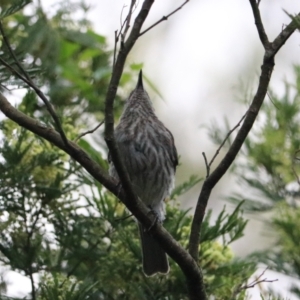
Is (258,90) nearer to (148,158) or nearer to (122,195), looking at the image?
(122,195)

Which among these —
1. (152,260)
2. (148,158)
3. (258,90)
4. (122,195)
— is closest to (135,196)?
(122,195)

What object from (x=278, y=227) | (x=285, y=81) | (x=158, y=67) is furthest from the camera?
A: (x=158, y=67)

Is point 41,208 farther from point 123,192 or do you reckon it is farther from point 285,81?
point 285,81

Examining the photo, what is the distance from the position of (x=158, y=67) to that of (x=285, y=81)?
17.6 ft

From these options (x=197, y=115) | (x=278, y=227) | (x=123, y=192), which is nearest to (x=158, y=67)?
(x=197, y=115)

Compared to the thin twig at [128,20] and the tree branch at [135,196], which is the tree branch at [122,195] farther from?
the thin twig at [128,20]

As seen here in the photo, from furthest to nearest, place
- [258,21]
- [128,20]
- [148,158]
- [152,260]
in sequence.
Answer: [148,158] < [152,260] < [258,21] < [128,20]

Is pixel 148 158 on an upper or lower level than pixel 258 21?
upper

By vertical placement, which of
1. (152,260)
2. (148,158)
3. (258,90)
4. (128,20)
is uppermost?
(148,158)

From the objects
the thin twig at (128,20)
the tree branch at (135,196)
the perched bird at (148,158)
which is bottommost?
the tree branch at (135,196)

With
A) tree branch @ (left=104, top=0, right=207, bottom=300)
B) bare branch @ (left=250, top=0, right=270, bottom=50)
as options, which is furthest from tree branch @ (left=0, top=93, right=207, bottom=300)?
bare branch @ (left=250, top=0, right=270, bottom=50)

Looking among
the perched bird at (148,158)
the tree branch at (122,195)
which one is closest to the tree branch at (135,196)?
the tree branch at (122,195)

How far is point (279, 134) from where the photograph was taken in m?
4.34

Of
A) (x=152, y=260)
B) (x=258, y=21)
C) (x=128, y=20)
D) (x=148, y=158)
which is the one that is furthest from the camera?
(x=148, y=158)
